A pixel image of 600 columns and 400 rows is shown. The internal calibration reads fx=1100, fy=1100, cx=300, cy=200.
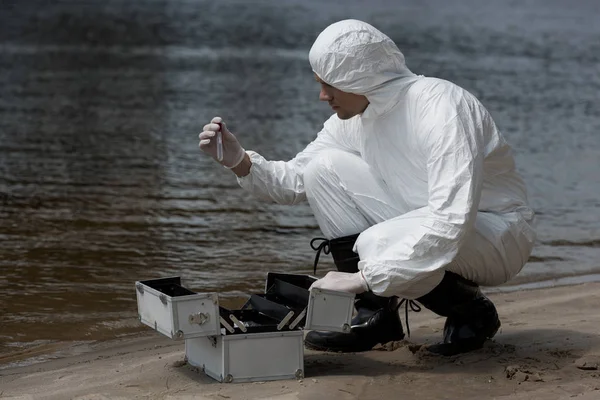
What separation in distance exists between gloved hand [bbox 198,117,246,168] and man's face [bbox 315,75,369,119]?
42cm

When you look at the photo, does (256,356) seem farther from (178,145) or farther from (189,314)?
(178,145)

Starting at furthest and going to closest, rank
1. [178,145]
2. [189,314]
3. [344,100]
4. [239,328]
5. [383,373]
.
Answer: [178,145] < [344,100] < [383,373] < [239,328] < [189,314]

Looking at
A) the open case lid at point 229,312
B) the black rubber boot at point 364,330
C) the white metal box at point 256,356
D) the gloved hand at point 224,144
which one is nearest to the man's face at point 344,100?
the gloved hand at point 224,144

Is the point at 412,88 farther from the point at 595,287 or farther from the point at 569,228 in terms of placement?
the point at 569,228

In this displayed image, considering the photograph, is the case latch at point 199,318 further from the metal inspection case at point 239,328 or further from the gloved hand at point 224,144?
the gloved hand at point 224,144

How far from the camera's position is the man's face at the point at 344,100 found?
416 centimetres

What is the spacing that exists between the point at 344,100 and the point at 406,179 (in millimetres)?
381

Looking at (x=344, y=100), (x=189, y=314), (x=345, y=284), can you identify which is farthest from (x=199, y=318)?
(x=344, y=100)

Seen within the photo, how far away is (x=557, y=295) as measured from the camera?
19.0 ft

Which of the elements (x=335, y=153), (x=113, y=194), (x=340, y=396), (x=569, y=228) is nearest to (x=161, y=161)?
(x=113, y=194)

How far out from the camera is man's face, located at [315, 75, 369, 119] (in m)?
4.16

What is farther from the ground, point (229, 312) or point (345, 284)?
point (345, 284)

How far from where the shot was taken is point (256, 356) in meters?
3.91

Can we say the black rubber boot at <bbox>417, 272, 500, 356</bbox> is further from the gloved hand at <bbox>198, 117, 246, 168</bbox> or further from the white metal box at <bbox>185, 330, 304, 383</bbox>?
the gloved hand at <bbox>198, 117, 246, 168</bbox>
